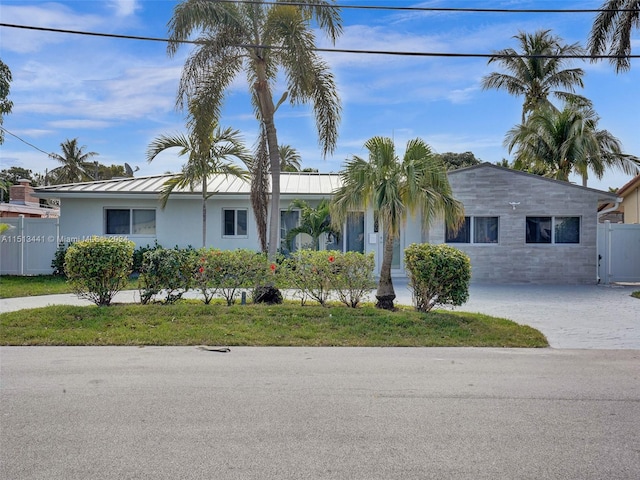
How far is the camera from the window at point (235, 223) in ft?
60.3

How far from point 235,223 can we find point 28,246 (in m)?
7.14

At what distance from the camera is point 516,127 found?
75.8 ft

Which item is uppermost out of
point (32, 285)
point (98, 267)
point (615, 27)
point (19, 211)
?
point (615, 27)

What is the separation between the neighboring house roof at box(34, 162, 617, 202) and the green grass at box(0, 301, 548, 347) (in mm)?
7884

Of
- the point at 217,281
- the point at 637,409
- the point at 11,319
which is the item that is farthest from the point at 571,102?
the point at 11,319

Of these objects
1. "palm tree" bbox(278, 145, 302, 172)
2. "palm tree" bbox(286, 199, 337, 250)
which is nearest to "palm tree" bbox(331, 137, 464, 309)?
"palm tree" bbox(286, 199, 337, 250)

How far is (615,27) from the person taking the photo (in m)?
14.6

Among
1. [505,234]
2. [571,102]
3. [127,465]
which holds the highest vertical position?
[571,102]

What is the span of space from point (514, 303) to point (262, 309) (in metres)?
6.53

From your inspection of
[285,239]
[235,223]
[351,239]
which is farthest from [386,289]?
[235,223]

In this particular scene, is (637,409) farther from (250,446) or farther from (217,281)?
(217,281)

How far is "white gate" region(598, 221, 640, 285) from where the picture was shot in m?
17.2

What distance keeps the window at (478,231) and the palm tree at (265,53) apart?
23.4 ft

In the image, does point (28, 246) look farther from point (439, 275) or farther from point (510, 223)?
point (510, 223)
